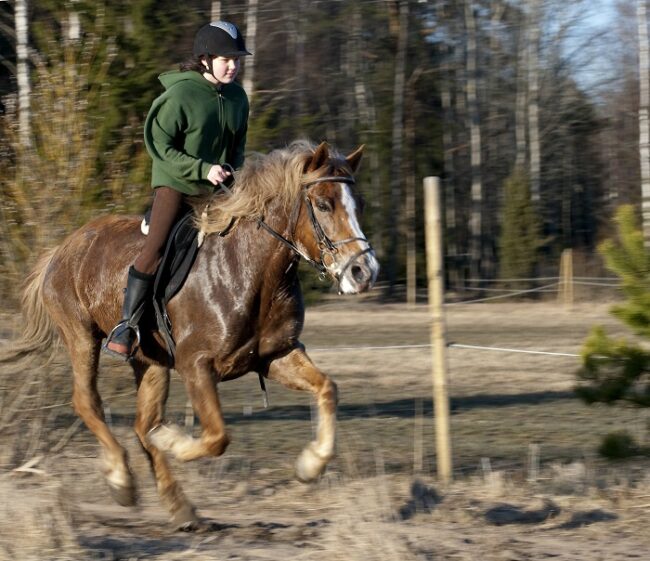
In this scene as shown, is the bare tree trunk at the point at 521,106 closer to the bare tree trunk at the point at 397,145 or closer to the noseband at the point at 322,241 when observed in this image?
the bare tree trunk at the point at 397,145

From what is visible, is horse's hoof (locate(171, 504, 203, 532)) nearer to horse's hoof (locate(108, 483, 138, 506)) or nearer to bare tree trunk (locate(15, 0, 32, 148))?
horse's hoof (locate(108, 483, 138, 506))

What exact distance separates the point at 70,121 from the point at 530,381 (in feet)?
24.0

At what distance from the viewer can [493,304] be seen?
30.8 meters

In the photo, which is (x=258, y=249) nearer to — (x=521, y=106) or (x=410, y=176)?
(x=410, y=176)

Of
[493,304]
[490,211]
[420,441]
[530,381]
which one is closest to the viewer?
[420,441]

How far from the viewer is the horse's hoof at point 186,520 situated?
6421 mm

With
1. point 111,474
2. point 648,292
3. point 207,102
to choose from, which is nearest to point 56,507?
point 111,474

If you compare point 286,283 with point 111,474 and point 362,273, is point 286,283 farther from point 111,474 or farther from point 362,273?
point 111,474

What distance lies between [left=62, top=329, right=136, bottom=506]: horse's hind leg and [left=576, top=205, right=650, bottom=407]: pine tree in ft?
9.32

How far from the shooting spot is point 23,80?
14.7 meters

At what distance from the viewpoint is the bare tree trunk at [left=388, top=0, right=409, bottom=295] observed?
35344 mm

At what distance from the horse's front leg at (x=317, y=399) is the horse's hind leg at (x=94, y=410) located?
3.95 ft

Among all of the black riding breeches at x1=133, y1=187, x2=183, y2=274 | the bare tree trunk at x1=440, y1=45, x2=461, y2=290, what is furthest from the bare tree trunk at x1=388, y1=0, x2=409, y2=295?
the black riding breeches at x1=133, y1=187, x2=183, y2=274

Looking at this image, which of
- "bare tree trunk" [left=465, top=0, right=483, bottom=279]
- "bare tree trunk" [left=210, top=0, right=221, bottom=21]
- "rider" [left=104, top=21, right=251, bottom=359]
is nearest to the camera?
"rider" [left=104, top=21, right=251, bottom=359]
